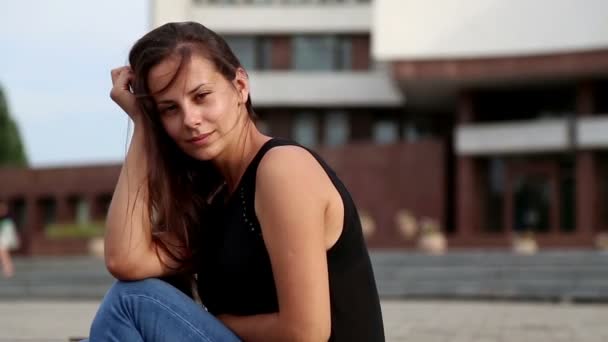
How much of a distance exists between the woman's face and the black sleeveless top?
0.47ft

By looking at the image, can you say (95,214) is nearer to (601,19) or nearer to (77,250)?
(77,250)

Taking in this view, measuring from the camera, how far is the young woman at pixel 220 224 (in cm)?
250

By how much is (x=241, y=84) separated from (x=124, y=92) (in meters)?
0.43

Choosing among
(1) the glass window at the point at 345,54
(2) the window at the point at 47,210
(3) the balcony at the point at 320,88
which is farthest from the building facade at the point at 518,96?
(2) the window at the point at 47,210

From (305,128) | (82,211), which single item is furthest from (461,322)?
(82,211)

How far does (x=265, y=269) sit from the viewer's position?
8.73 ft

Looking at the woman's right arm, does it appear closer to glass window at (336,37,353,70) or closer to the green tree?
glass window at (336,37,353,70)

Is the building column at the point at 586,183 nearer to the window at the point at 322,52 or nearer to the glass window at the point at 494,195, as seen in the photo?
the glass window at the point at 494,195

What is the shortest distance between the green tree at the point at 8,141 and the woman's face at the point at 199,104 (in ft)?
175

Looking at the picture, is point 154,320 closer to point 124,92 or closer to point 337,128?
point 124,92

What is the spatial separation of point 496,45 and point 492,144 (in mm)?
2920

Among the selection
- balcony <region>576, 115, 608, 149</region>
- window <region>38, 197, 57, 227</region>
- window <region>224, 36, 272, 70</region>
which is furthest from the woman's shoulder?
window <region>38, 197, 57, 227</region>

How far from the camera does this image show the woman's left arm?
2.46 m

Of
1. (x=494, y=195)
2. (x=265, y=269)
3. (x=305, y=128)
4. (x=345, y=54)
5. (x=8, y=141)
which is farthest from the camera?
(x=8, y=141)
